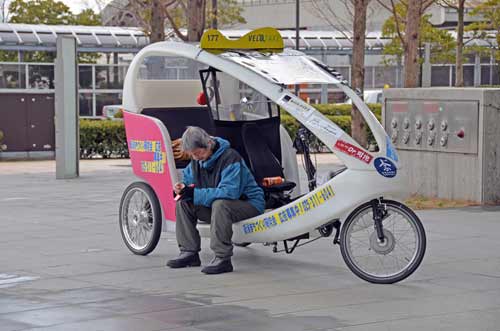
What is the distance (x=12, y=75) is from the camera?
96.2ft

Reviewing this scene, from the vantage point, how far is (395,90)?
15.1 m

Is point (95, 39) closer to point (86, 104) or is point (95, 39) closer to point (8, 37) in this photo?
point (8, 37)

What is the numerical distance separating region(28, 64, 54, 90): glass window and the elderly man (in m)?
21.3

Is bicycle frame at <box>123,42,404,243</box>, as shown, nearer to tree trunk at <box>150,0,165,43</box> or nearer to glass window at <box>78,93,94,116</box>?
tree trunk at <box>150,0,165,43</box>

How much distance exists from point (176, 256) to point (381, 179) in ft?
8.11

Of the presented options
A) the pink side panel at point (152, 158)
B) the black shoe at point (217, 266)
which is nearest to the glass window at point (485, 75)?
the pink side panel at point (152, 158)

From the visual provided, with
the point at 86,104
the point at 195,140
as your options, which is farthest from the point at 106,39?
the point at 195,140

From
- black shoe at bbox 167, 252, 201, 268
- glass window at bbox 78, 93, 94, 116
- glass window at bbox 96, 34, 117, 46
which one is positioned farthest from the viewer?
glass window at bbox 96, 34, 117, 46

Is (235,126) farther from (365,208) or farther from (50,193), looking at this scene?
(50,193)

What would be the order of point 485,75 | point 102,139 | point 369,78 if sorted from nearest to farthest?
point 102,139 < point 485,75 < point 369,78

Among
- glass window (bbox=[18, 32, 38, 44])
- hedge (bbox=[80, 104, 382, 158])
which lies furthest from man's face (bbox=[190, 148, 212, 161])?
glass window (bbox=[18, 32, 38, 44])

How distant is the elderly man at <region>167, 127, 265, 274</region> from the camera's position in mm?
8883

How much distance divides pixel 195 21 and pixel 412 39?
4.00 metres

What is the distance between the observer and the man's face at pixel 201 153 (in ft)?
29.3
